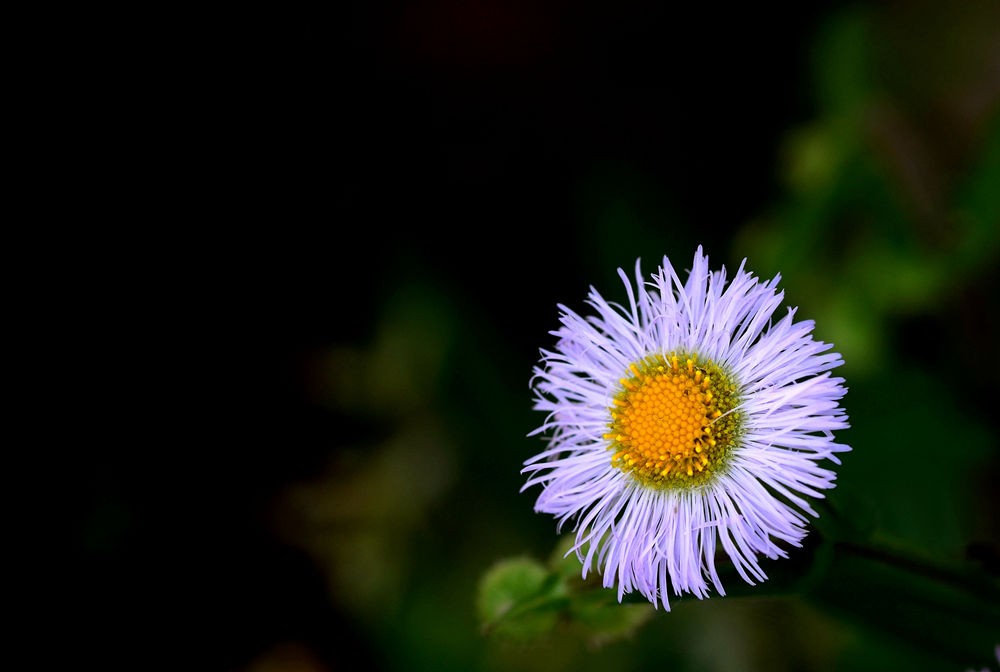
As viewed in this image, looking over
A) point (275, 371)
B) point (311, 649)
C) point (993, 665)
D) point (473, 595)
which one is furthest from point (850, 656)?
point (275, 371)

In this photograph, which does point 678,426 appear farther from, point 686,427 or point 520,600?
point 520,600

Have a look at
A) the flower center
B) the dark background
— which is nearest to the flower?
the flower center

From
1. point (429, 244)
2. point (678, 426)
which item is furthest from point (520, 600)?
point (429, 244)

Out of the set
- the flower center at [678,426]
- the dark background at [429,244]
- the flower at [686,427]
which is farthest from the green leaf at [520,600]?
the dark background at [429,244]

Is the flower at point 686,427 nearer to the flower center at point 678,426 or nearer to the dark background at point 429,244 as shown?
the flower center at point 678,426

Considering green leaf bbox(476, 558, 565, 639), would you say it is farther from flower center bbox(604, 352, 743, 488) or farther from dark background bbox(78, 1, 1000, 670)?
dark background bbox(78, 1, 1000, 670)

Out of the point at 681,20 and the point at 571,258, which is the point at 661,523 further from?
the point at 681,20
